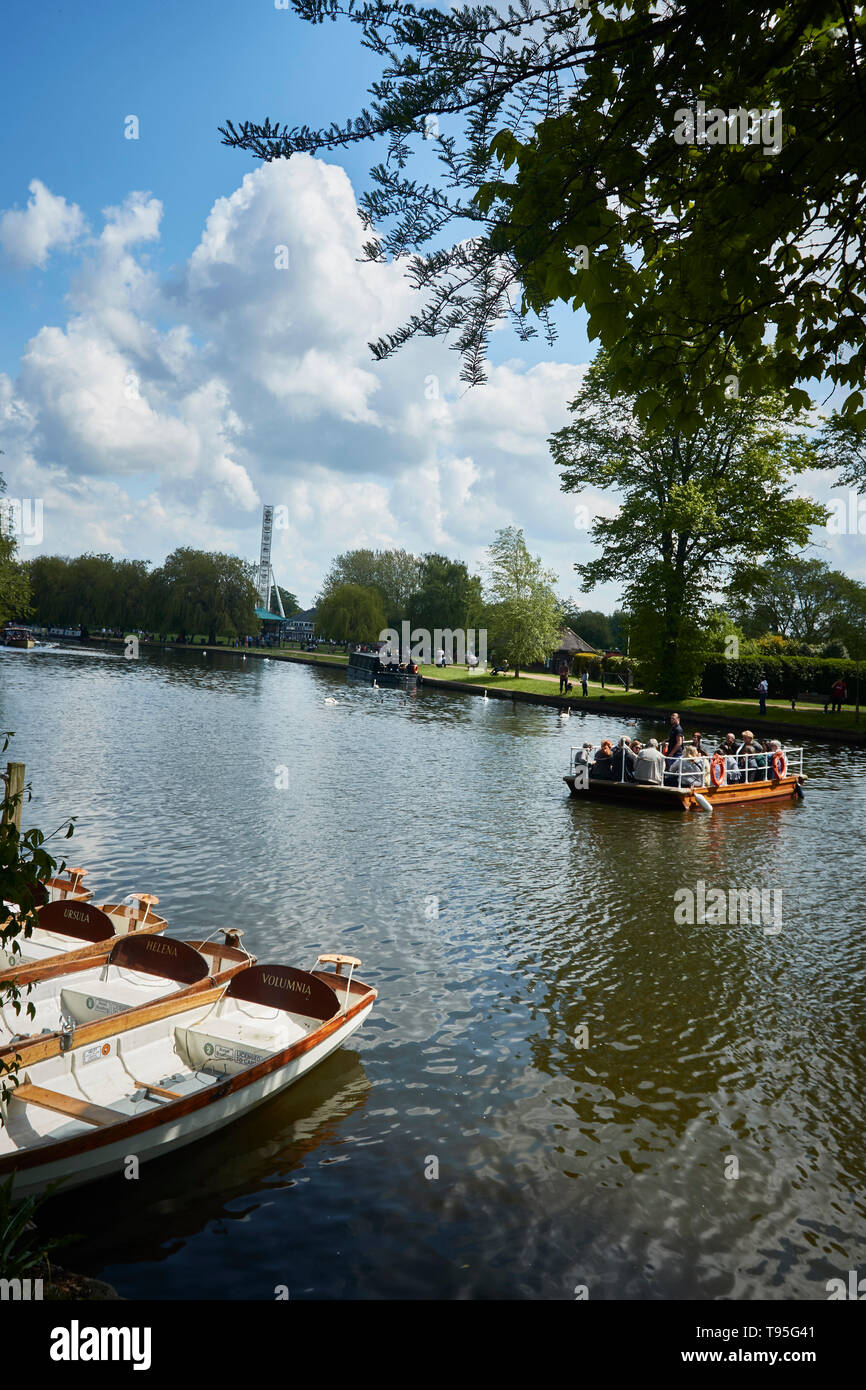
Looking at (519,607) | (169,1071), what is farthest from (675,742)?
(519,607)

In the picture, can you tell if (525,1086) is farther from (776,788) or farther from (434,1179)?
(776,788)

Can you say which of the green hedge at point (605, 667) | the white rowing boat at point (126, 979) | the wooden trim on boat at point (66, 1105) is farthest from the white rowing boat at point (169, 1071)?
the green hedge at point (605, 667)

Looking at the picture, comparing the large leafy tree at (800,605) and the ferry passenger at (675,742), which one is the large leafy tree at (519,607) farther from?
the ferry passenger at (675,742)

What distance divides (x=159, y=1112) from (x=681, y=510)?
4217cm

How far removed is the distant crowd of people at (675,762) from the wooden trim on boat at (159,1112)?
17703mm

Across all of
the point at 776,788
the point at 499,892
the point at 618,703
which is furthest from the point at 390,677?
the point at 499,892

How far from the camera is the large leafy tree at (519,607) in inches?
2844

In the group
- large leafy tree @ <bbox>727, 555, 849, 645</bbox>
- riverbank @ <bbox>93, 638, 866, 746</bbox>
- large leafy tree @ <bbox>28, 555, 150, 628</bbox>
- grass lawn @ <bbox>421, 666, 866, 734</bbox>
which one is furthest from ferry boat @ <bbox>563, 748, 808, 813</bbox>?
large leafy tree @ <bbox>28, 555, 150, 628</bbox>

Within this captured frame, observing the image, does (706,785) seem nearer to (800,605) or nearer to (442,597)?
(800,605)

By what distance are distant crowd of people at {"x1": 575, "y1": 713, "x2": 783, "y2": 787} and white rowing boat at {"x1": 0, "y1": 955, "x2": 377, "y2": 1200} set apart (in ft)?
55.3

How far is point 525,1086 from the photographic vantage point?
31.5 feet

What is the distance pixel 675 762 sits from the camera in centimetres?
2636

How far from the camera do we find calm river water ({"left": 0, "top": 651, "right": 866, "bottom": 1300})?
7.10m

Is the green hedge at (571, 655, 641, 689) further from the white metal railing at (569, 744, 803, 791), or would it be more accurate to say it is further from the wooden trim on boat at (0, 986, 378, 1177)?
the wooden trim on boat at (0, 986, 378, 1177)
